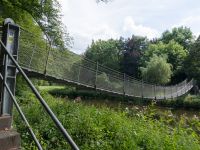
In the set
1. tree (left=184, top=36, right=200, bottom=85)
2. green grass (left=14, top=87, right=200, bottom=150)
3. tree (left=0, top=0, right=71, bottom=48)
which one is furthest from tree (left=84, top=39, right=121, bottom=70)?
green grass (left=14, top=87, right=200, bottom=150)

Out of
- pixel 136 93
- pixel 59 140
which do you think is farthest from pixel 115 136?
pixel 136 93

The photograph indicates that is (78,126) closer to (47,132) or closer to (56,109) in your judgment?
(47,132)

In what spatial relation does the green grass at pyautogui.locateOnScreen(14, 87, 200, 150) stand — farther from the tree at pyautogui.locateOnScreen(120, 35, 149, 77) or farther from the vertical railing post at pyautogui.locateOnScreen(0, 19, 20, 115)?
the tree at pyautogui.locateOnScreen(120, 35, 149, 77)

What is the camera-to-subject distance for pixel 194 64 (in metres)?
47.3

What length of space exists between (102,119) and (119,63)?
58568 mm

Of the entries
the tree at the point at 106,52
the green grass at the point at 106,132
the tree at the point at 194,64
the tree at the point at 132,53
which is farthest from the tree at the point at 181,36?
the green grass at the point at 106,132

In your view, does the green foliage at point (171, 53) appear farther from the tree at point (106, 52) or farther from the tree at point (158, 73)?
the tree at point (158, 73)

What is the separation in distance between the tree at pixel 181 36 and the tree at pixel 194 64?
24726 mm

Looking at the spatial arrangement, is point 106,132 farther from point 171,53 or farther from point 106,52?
point 106,52

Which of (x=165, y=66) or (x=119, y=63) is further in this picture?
(x=119, y=63)

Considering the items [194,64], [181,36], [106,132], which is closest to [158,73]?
[194,64]

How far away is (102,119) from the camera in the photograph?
8023mm

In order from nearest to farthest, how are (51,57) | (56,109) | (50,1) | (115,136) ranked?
(115,136), (56,109), (51,57), (50,1)

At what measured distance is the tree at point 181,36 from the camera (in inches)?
2911
